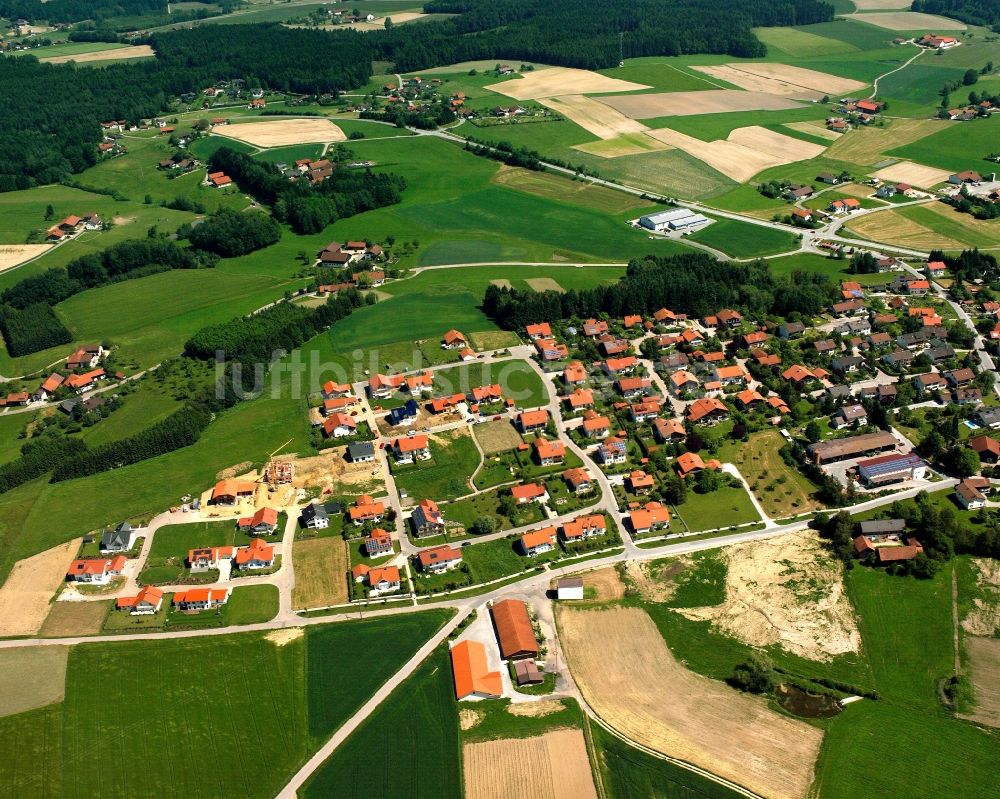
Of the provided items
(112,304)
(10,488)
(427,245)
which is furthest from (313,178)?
(10,488)

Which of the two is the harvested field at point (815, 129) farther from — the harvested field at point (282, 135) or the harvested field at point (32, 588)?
the harvested field at point (32, 588)

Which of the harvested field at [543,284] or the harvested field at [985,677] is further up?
the harvested field at [543,284]

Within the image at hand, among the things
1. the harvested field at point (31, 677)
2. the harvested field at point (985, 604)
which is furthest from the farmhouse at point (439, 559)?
the harvested field at point (985, 604)

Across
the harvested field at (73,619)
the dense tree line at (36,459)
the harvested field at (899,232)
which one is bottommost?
the harvested field at (73,619)

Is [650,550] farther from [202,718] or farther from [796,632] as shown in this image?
[202,718]

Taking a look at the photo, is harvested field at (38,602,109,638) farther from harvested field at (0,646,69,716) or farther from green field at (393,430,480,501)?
green field at (393,430,480,501)

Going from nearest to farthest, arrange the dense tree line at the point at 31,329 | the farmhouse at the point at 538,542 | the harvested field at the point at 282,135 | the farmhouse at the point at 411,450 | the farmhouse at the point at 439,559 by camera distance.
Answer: the farmhouse at the point at 439,559
the farmhouse at the point at 538,542
the farmhouse at the point at 411,450
the dense tree line at the point at 31,329
the harvested field at the point at 282,135
